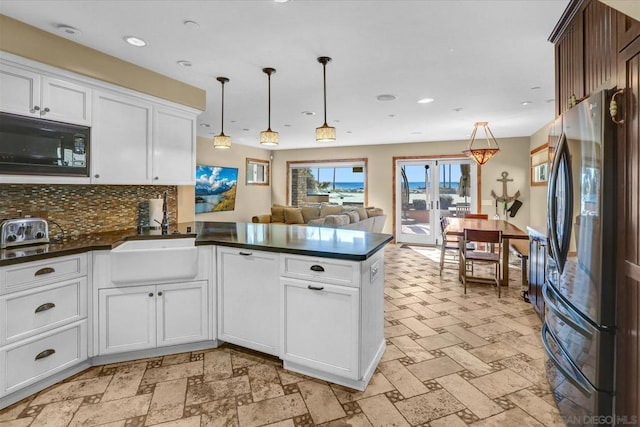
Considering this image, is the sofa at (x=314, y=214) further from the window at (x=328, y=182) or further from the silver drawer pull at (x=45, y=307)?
the silver drawer pull at (x=45, y=307)

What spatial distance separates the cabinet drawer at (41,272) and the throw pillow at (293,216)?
5.90 m

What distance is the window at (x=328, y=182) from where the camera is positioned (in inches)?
347

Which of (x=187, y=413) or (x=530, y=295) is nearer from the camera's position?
(x=187, y=413)

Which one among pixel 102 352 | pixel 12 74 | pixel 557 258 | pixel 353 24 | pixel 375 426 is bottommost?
pixel 375 426

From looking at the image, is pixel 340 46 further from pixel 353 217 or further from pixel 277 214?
pixel 277 214

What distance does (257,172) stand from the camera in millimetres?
9180

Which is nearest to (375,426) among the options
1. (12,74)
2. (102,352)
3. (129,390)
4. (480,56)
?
(129,390)

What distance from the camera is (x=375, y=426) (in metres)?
1.84

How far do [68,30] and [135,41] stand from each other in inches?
17.6

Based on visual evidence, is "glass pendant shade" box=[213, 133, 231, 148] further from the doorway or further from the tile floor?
the doorway

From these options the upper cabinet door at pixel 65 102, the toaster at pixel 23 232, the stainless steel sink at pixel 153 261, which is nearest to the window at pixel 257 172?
the upper cabinet door at pixel 65 102

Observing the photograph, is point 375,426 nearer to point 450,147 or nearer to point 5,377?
point 5,377

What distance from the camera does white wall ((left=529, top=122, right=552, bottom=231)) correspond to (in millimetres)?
6008

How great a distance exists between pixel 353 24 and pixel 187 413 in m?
2.83
